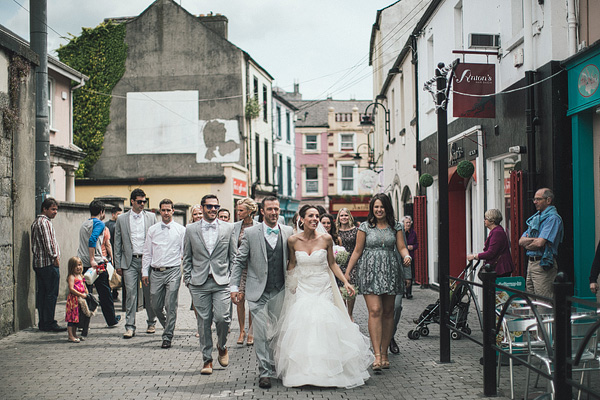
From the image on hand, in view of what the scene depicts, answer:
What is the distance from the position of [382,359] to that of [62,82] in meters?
19.5

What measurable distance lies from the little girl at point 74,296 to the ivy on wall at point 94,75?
923 inches

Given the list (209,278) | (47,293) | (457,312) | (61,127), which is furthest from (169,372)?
(61,127)

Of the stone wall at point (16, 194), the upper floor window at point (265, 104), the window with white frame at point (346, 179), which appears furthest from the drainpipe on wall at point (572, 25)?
the window with white frame at point (346, 179)

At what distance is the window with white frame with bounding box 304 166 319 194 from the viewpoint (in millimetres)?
55500

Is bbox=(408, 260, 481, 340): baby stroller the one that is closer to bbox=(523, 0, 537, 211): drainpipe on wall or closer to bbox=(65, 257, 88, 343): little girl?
bbox=(523, 0, 537, 211): drainpipe on wall

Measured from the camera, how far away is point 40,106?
11047 millimetres

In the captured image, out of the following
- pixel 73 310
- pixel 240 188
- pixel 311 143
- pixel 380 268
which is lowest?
pixel 73 310

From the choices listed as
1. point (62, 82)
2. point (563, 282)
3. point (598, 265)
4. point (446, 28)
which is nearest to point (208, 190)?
point (62, 82)

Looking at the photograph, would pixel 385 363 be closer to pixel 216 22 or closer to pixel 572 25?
pixel 572 25

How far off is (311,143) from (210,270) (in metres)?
49.5

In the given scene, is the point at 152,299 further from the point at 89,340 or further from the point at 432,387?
the point at 432,387

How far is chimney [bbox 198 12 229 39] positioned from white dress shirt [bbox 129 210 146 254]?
84.7 feet

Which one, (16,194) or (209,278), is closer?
(209,278)

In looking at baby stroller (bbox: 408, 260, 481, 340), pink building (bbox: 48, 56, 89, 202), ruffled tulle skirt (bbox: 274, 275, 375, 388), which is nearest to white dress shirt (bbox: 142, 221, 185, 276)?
ruffled tulle skirt (bbox: 274, 275, 375, 388)
